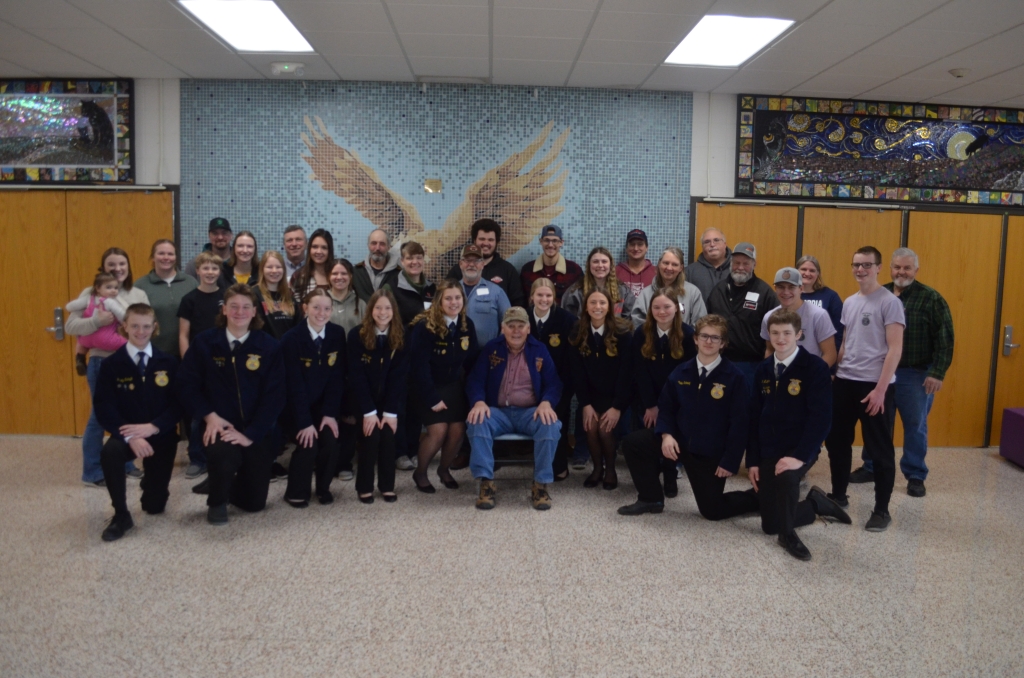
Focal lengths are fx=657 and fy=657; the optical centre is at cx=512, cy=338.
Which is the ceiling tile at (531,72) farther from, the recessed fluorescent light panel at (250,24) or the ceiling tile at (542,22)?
the recessed fluorescent light panel at (250,24)

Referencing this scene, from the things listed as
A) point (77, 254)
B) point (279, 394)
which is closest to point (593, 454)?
point (279, 394)

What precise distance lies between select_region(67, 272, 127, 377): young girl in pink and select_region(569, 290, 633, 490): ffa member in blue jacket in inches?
104

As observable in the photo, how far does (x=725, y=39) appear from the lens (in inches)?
156

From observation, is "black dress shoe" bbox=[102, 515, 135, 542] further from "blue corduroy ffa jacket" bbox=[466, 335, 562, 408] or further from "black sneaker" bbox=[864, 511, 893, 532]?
"black sneaker" bbox=[864, 511, 893, 532]

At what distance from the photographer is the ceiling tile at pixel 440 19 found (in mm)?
3523

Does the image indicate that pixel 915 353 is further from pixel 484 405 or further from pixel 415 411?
pixel 415 411

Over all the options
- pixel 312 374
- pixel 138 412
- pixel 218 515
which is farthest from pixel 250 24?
pixel 218 515

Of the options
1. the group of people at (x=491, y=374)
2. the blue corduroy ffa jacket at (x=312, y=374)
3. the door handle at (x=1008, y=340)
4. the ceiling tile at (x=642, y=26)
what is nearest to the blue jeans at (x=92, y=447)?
the group of people at (x=491, y=374)

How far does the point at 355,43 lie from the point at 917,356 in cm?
387

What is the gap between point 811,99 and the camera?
16.8ft

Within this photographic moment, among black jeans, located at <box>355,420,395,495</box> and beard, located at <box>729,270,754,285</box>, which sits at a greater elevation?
beard, located at <box>729,270,754,285</box>

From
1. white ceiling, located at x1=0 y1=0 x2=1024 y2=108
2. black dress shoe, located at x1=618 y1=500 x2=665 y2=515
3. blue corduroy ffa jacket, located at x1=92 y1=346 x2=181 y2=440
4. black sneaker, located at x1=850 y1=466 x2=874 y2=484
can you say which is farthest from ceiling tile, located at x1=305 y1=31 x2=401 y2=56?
black sneaker, located at x1=850 y1=466 x2=874 y2=484

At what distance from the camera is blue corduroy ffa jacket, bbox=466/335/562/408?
3775 mm

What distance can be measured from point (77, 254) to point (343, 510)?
3162 mm
